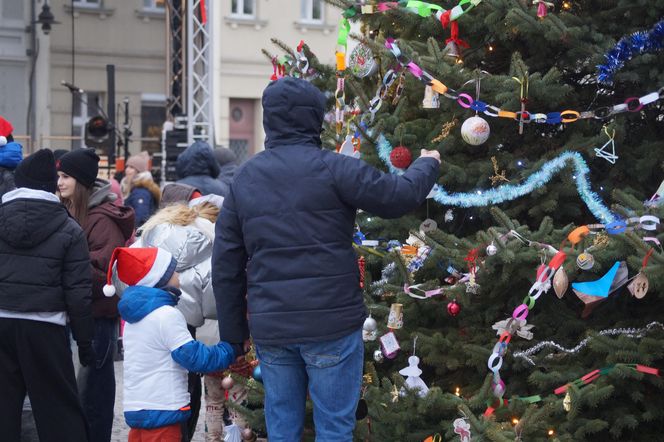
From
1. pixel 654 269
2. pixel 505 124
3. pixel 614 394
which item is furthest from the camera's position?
pixel 505 124

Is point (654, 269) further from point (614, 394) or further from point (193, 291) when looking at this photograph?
point (193, 291)

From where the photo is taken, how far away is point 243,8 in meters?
31.1

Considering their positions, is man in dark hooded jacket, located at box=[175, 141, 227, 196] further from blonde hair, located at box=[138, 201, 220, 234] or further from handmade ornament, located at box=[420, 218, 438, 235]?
handmade ornament, located at box=[420, 218, 438, 235]

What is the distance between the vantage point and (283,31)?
3125 centimetres

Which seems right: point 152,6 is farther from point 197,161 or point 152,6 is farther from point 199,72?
point 197,161

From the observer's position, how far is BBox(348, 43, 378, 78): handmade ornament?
5.87m

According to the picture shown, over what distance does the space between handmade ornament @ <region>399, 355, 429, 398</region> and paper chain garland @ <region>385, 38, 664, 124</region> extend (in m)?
1.24

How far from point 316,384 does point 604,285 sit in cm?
126

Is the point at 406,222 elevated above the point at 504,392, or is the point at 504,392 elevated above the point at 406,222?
the point at 406,222

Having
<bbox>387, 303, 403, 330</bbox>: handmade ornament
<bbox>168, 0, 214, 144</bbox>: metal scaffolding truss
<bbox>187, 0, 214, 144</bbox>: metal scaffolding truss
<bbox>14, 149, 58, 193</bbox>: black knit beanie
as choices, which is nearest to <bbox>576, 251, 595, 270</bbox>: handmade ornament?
<bbox>387, 303, 403, 330</bbox>: handmade ornament

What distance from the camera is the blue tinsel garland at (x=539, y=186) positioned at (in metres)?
4.85

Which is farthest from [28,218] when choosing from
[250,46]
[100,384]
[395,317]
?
[250,46]

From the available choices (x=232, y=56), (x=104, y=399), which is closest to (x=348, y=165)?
(x=104, y=399)

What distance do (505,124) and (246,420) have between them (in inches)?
80.6
